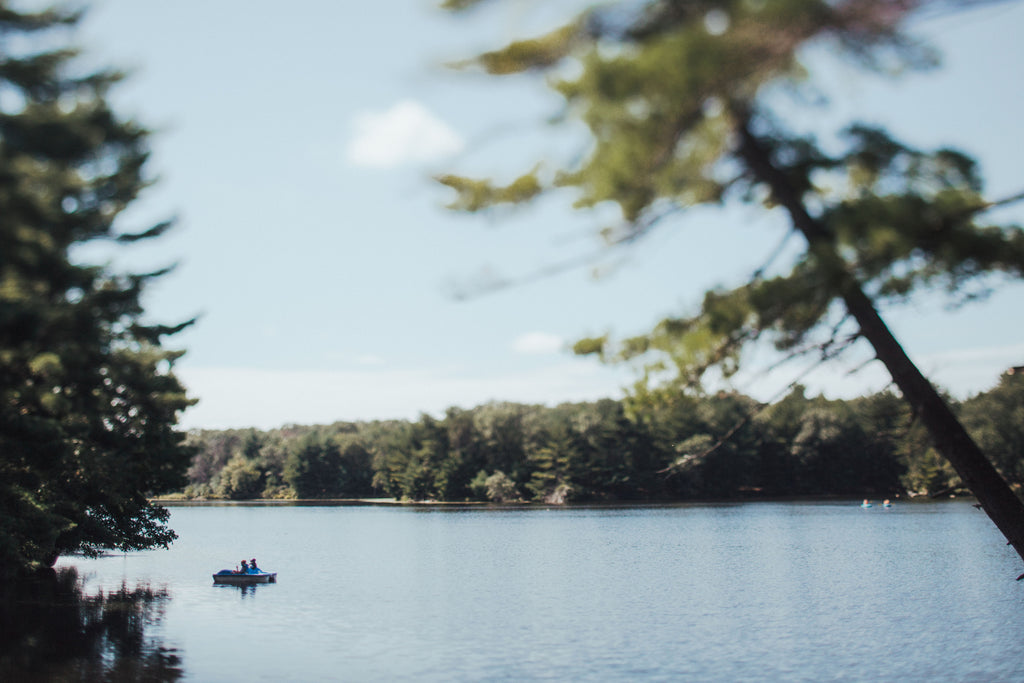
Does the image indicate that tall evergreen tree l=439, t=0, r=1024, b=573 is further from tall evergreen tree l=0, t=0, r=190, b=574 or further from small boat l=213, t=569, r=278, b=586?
small boat l=213, t=569, r=278, b=586

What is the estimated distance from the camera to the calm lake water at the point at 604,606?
1966cm

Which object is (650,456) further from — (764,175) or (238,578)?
(764,175)

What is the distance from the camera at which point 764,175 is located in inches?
320

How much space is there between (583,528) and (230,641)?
3808 centimetres

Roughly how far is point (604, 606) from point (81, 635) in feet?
53.3

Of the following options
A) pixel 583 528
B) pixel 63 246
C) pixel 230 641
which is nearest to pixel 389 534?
pixel 583 528

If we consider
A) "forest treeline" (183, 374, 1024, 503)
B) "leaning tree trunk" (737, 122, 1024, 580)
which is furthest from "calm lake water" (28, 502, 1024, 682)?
"forest treeline" (183, 374, 1024, 503)

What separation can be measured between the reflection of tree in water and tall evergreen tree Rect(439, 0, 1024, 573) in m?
16.5

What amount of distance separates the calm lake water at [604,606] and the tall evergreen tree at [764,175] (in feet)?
41.4

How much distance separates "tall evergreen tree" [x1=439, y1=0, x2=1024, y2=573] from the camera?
544 cm

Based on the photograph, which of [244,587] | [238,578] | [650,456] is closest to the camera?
[244,587]

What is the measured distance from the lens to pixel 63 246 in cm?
1110

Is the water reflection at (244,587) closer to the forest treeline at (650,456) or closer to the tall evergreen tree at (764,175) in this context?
the tall evergreen tree at (764,175)

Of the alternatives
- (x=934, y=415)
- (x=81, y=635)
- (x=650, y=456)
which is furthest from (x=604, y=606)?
(x=650, y=456)
